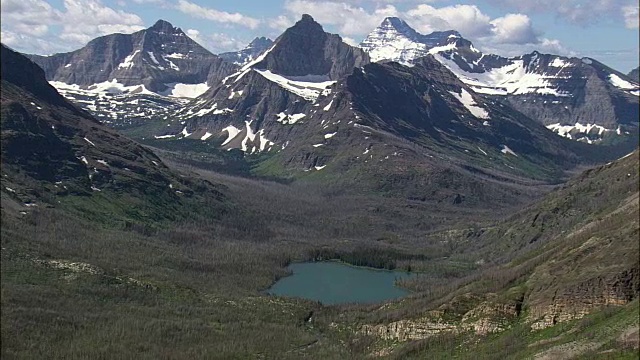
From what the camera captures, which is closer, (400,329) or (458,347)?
(458,347)

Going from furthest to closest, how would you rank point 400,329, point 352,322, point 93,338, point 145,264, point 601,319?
point 145,264
point 352,322
point 400,329
point 93,338
point 601,319

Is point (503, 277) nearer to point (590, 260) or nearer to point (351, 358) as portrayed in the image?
point (590, 260)

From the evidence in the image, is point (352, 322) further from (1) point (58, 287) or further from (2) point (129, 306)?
(1) point (58, 287)

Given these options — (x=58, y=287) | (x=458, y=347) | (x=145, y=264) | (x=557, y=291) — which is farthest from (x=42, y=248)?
→ (x=557, y=291)

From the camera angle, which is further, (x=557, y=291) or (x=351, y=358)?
(x=351, y=358)

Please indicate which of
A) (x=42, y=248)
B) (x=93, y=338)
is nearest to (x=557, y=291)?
(x=93, y=338)

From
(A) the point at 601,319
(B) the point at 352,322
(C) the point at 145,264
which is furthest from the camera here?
(C) the point at 145,264

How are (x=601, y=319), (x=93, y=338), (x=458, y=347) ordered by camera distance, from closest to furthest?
(x=601, y=319)
(x=93, y=338)
(x=458, y=347)

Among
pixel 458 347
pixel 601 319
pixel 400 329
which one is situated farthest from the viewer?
pixel 400 329

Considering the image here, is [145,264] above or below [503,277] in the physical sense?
below
